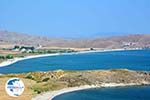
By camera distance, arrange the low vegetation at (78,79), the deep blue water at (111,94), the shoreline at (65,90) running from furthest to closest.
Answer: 1. the low vegetation at (78,79)
2. the deep blue water at (111,94)
3. the shoreline at (65,90)

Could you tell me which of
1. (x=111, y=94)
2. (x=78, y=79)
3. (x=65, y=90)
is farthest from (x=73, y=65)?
(x=111, y=94)

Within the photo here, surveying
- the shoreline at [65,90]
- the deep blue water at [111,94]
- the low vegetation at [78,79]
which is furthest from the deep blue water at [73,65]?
the deep blue water at [111,94]

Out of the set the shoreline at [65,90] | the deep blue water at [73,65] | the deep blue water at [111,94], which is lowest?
the deep blue water at [73,65]

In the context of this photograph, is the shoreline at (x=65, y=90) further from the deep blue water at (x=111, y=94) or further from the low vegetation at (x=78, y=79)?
the low vegetation at (x=78, y=79)

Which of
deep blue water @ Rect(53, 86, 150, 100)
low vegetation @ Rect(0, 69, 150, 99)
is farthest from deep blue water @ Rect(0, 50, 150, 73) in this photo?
deep blue water @ Rect(53, 86, 150, 100)

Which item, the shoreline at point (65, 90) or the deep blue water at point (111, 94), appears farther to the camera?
the deep blue water at point (111, 94)

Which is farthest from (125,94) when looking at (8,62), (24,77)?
(8,62)

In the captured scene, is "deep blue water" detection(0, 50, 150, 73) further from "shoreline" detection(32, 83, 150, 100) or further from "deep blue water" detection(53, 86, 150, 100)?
"deep blue water" detection(53, 86, 150, 100)

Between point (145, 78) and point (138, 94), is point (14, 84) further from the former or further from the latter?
point (145, 78)

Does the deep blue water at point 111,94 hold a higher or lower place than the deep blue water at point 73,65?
higher
